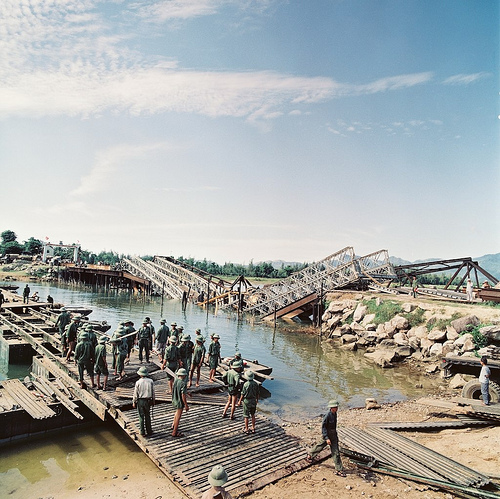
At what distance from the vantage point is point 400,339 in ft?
92.6

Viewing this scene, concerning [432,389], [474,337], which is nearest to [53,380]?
[432,389]

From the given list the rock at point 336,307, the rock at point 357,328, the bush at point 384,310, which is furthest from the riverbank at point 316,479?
the rock at point 336,307

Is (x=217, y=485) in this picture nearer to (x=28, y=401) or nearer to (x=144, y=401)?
(x=144, y=401)

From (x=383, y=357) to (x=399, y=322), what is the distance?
190 inches

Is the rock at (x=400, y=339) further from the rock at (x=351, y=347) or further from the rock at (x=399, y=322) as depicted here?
the rock at (x=351, y=347)

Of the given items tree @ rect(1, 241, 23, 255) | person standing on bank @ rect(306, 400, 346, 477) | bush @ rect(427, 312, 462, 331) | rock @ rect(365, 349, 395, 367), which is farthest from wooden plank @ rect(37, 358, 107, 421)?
tree @ rect(1, 241, 23, 255)

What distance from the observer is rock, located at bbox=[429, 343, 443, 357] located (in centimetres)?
2469

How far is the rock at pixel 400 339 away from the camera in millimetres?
27719

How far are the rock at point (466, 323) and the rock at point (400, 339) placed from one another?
12.0ft

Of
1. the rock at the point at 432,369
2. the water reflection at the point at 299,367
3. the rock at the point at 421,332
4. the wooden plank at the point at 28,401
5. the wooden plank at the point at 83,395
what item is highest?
the rock at the point at 421,332

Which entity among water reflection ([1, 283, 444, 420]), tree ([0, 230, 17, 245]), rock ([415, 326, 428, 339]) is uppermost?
tree ([0, 230, 17, 245])

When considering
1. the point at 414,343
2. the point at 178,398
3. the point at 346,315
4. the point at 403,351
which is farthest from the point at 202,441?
the point at 346,315

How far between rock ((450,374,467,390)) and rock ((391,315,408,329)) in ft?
26.7

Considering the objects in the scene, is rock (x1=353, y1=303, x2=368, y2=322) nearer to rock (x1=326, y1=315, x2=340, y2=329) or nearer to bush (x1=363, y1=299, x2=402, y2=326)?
bush (x1=363, y1=299, x2=402, y2=326)
